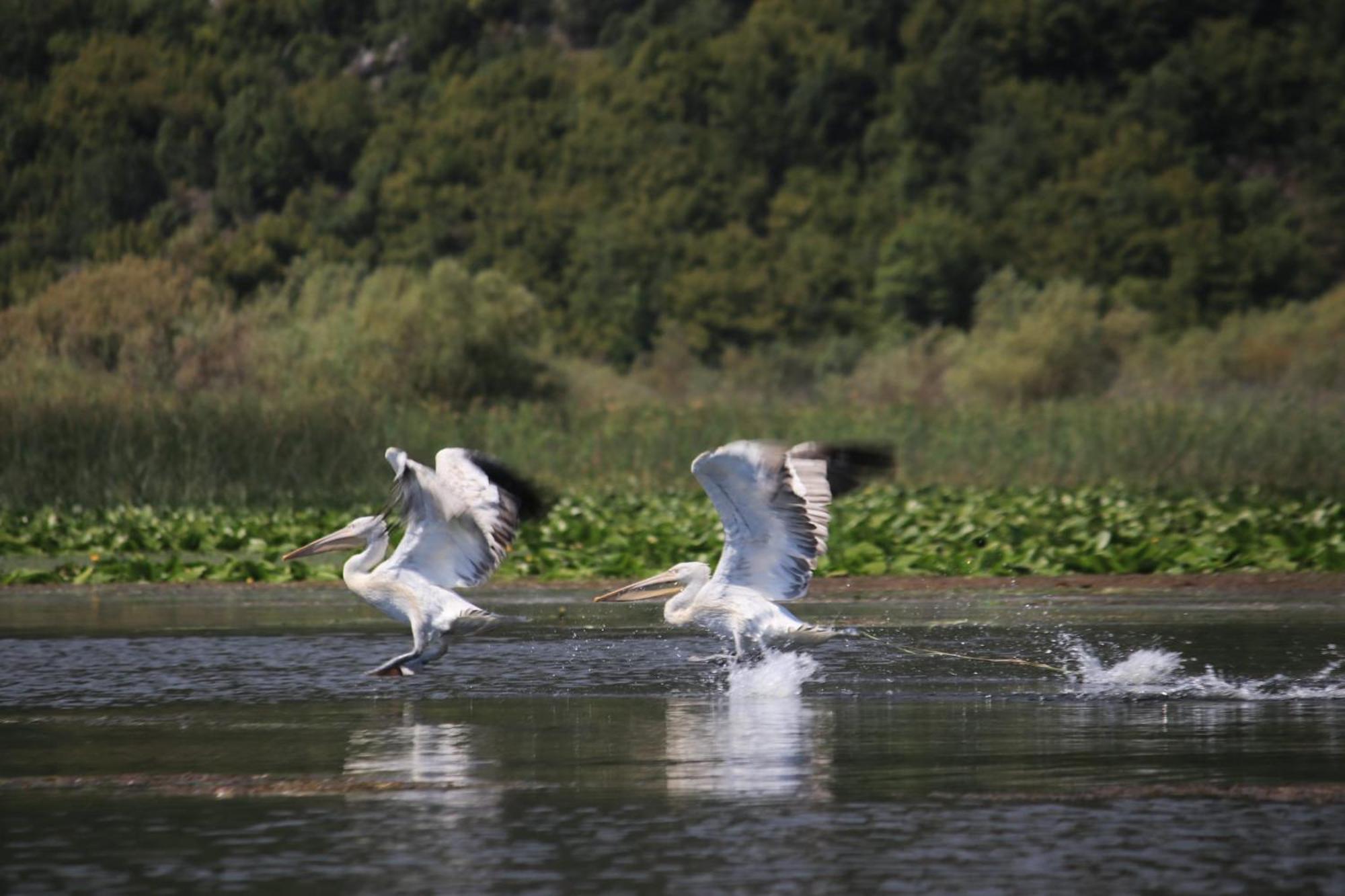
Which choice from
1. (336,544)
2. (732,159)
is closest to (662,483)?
(336,544)

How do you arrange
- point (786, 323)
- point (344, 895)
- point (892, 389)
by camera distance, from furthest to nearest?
point (786, 323), point (892, 389), point (344, 895)

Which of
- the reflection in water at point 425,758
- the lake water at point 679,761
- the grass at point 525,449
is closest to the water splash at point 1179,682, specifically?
the lake water at point 679,761

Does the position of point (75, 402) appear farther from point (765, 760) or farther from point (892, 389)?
point (892, 389)

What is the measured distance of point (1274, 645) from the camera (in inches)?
492

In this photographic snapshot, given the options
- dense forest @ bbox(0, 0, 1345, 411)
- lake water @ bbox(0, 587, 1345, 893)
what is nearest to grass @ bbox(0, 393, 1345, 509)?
lake water @ bbox(0, 587, 1345, 893)

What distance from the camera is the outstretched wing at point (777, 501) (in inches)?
432

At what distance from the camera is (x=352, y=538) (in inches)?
491

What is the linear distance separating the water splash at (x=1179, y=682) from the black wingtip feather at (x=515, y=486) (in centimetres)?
293

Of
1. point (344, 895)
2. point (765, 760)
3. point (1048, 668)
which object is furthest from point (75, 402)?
point (344, 895)

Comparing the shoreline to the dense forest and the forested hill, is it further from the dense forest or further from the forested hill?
the forested hill

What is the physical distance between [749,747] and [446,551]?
3001 mm

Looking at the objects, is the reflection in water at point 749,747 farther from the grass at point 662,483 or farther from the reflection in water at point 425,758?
the grass at point 662,483

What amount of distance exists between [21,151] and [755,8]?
2619 cm

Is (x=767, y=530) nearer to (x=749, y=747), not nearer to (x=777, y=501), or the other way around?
(x=777, y=501)
